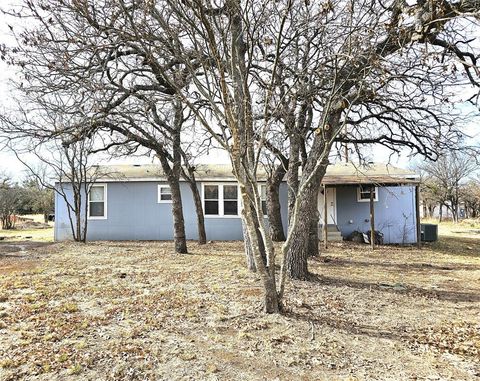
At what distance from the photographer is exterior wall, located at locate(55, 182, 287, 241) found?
1570 centimetres

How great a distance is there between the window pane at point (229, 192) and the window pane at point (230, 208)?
21 cm

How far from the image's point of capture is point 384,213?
50.8 feet

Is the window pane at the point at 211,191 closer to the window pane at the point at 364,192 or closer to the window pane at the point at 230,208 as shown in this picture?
the window pane at the point at 230,208

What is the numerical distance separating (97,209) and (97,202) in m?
0.30

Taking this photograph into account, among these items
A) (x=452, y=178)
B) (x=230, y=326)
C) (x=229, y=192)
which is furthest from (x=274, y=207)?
(x=452, y=178)

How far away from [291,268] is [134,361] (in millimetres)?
4029

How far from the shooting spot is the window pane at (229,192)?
51.9ft

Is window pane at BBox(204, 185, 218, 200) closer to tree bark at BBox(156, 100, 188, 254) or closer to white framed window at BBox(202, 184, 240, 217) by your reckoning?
white framed window at BBox(202, 184, 240, 217)

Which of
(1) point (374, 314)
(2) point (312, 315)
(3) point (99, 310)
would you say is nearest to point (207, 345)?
(2) point (312, 315)

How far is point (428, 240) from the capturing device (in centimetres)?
1599

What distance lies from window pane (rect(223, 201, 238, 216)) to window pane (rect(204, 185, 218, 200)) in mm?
514

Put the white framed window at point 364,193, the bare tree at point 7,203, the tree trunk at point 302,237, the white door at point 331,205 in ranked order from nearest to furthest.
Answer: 1. the tree trunk at point 302,237
2. the white framed window at point 364,193
3. the white door at point 331,205
4. the bare tree at point 7,203

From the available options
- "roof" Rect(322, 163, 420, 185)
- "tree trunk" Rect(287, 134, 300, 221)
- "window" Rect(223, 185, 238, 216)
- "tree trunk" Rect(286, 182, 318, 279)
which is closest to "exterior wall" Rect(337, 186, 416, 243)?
"roof" Rect(322, 163, 420, 185)

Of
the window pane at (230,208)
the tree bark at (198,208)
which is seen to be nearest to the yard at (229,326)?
the tree bark at (198,208)
